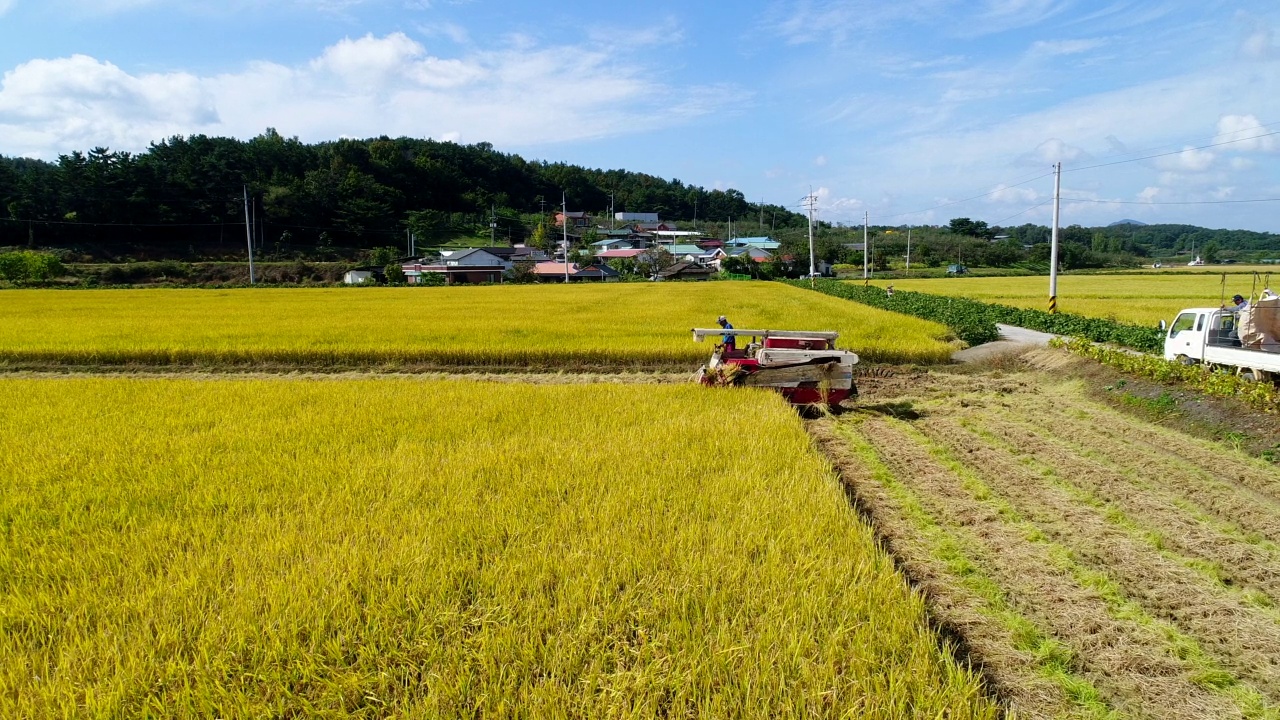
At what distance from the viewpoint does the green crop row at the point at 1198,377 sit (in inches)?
304

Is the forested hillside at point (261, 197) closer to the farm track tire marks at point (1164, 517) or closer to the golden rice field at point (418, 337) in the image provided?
the golden rice field at point (418, 337)

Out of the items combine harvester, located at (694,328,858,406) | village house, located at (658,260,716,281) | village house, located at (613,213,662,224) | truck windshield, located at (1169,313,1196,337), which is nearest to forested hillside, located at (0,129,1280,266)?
village house, located at (613,213,662,224)

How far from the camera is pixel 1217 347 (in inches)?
392

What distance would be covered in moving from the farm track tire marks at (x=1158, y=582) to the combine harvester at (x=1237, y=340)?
225 inches

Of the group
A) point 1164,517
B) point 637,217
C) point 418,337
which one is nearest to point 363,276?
point 418,337

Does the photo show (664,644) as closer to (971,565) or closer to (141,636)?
(141,636)

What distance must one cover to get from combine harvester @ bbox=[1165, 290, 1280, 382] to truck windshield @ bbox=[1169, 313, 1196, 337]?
2 cm

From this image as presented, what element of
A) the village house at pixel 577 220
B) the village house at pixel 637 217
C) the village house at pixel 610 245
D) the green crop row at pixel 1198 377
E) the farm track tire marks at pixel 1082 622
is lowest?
the farm track tire marks at pixel 1082 622

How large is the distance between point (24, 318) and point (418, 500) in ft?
80.2

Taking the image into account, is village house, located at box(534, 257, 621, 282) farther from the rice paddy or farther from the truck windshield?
the rice paddy

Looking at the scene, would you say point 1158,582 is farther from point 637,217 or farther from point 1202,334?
point 637,217

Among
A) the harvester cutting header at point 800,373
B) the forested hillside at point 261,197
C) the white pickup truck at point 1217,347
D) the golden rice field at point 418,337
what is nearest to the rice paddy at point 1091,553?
the harvester cutting header at point 800,373

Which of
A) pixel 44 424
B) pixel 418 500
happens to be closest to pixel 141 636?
pixel 418 500

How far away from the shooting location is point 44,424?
7.22 meters
